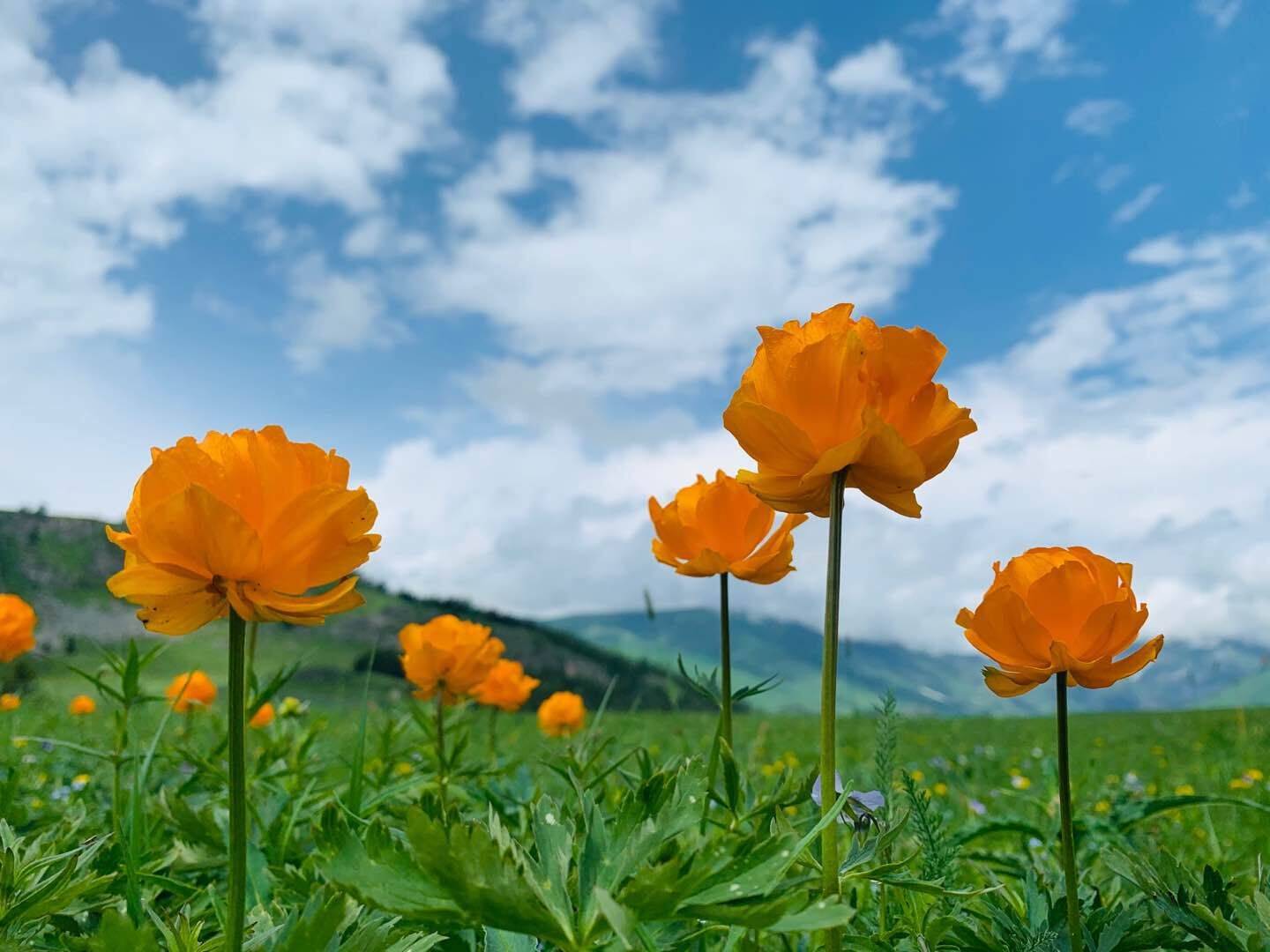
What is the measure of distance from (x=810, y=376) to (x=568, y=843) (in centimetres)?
59

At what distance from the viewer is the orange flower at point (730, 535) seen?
1.52 metres

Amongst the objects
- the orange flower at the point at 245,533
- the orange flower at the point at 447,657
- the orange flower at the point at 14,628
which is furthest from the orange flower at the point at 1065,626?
the orange flower at the point at 14,628

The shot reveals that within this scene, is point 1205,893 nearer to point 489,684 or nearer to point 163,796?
point 163,796

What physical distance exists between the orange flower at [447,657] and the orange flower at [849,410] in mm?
1904

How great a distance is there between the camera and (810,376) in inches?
41.7

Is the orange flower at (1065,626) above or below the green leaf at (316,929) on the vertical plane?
above

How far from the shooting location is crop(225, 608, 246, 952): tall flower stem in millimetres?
878

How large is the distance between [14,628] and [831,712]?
4045 mm

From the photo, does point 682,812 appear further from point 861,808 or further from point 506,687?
point 506,687

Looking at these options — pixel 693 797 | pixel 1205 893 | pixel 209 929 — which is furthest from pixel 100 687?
pixel 1205 893

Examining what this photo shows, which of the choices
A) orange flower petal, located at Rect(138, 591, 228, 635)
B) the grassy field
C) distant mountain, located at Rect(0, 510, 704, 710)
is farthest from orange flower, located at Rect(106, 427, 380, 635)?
distant mountain, located at Rect(0, 510, 704, 710)

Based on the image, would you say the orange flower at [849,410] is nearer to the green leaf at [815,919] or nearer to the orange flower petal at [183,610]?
the green leaf at [815,919]

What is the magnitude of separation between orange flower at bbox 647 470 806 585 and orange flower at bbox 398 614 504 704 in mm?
1425

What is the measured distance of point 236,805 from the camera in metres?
0.88
